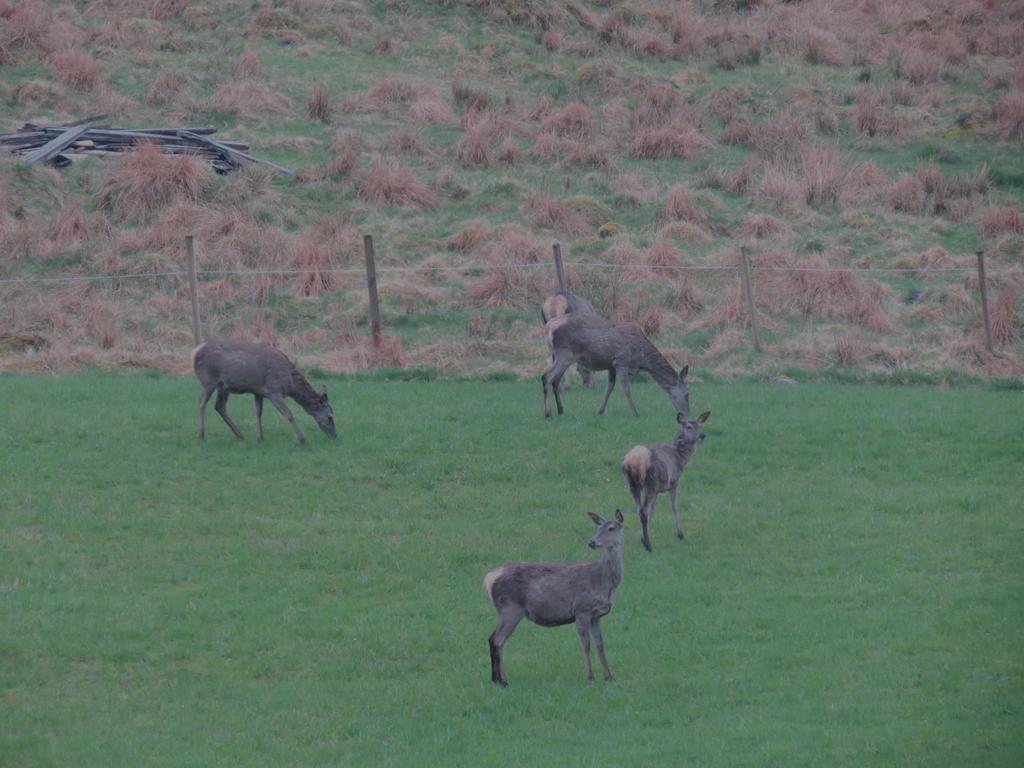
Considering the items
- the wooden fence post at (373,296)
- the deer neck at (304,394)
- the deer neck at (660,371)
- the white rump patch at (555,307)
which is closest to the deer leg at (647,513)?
the deer neck at (660,371)

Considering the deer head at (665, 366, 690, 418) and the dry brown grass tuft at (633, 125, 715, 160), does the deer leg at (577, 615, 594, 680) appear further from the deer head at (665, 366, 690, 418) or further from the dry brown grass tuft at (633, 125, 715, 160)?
the dry brown grass tuft at (633, 125, 715, 160)

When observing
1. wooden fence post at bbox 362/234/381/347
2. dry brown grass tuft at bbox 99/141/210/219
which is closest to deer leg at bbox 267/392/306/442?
wooden fence post at bbox 362/234/381/347

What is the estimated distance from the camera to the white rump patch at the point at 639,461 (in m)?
15.6

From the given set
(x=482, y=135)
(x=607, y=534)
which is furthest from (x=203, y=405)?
(x=482, y=135)

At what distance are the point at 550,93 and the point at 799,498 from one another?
2462 cm

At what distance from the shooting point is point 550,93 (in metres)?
40.3

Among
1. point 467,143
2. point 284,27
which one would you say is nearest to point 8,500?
point 467,143

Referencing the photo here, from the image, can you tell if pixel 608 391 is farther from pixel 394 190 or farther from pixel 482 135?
pixel 482 135

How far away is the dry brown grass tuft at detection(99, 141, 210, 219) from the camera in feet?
102

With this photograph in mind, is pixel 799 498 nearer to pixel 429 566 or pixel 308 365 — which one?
pixel 429 566

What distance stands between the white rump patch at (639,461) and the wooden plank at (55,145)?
20919 millimetres

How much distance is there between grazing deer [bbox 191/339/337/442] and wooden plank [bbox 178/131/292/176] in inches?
570

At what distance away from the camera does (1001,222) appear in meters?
31.5

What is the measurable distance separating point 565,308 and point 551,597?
457 inches
